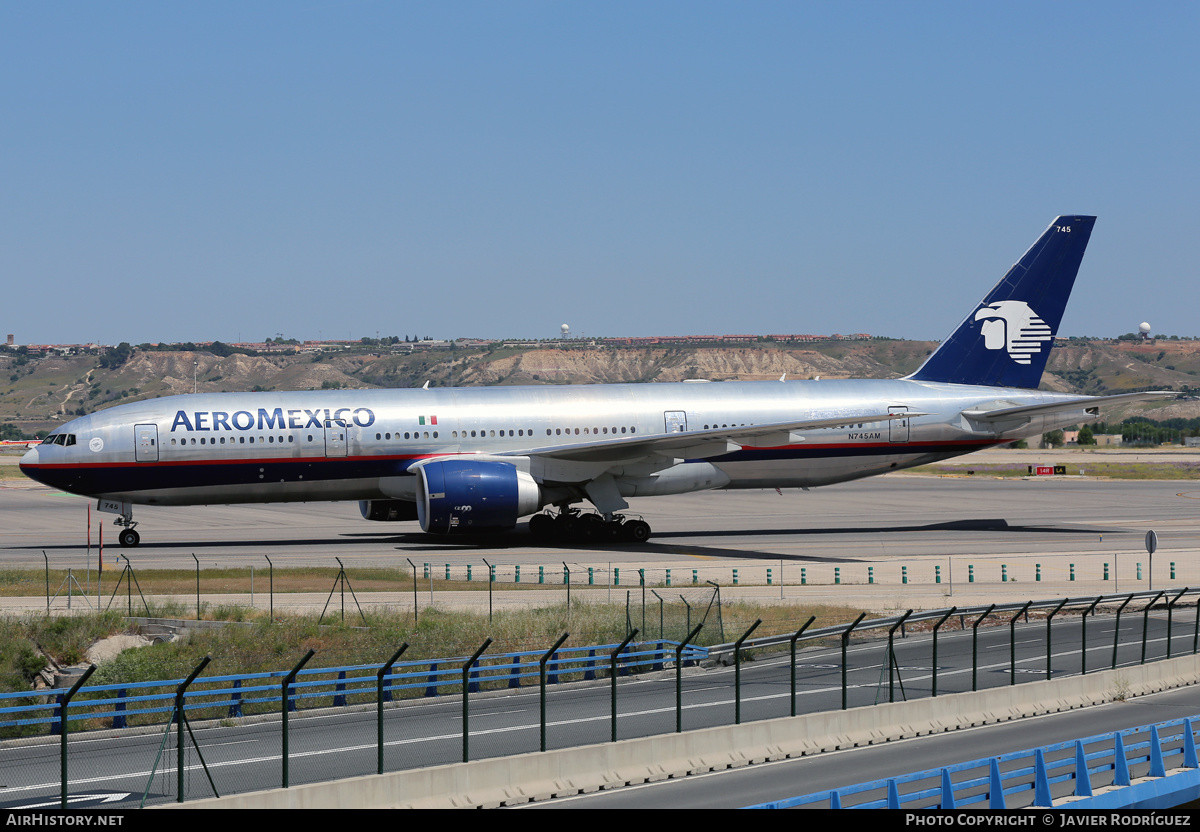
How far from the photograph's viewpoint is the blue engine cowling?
39.4 metres

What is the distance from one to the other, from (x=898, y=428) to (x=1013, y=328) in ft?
23.3

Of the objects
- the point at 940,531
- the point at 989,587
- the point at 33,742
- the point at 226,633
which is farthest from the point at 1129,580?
the point at 33,742

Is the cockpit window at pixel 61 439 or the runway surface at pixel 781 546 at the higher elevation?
the cockpit window at pixel 61 439

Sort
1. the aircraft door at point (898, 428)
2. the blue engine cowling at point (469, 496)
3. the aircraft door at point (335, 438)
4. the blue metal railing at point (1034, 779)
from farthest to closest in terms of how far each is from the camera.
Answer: the aircraft door at point (898, 428)
the aircraft door at point (335, 438)
the blue engine cowling at point (469, 496)
the blue metal railing at point (1034, 779)

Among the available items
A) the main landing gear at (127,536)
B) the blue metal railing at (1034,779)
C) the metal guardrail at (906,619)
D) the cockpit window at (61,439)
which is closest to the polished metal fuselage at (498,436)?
the cockpit window at (61,439)

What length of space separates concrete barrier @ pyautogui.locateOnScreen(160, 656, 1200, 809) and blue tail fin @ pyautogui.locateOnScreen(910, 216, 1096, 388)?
26443 mm

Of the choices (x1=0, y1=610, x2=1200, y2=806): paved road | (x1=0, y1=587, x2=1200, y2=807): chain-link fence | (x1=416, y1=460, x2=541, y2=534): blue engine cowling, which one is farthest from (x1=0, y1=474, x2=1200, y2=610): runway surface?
(x1=0, y1=610, x2=1200, y2=806): paved road

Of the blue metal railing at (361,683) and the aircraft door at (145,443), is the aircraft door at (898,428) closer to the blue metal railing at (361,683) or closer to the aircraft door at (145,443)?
the blue metal railing at (361,683)

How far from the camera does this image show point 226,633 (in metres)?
28.3

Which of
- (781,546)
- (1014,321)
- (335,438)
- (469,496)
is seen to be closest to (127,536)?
(335,438)

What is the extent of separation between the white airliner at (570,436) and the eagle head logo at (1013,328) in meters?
0.05

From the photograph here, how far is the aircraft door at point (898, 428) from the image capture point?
151 ft

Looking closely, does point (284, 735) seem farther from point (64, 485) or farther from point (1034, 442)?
point (1034, 442)

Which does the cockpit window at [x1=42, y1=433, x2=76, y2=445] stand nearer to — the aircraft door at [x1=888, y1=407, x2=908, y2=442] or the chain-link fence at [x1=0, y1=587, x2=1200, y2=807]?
the chain-link fence at [x1=0, y1=587, x2=1200, y2=807]
